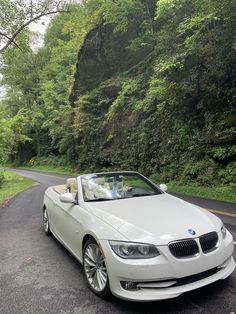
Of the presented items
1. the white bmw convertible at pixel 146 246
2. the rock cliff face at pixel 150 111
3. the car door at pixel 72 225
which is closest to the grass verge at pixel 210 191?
the rock cliff face at pixel 150 111

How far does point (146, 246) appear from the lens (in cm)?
334

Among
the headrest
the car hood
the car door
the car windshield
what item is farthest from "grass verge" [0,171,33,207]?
the car hood

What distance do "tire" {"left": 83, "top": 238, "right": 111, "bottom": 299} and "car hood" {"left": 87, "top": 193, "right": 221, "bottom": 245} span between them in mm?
399

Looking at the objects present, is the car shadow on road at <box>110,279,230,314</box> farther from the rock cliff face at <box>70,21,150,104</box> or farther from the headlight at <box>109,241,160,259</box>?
the rock cliff face at <box>70,21,150,104</box>

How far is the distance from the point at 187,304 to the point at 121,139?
18449mm

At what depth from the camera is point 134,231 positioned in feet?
11.6

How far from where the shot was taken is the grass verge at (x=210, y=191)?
10.8 metres

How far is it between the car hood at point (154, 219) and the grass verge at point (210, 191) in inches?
260

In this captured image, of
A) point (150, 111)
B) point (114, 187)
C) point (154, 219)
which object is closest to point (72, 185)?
point (114, 187)

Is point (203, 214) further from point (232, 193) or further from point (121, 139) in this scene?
point (121, 139)

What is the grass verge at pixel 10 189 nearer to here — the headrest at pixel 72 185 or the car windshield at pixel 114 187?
the headrest at pixel 72 185

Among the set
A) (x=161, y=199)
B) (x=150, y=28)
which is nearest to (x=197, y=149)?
(x=161, y=199)

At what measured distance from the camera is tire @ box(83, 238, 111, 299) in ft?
11.9

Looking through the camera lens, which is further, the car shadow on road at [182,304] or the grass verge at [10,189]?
the grass verge at [10,189]
